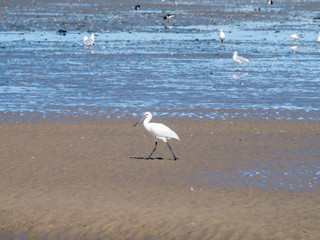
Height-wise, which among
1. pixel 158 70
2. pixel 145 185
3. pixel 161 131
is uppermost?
pixel 161 131

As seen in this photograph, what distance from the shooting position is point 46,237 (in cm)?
1023

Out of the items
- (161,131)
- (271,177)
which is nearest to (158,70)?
(161,131)

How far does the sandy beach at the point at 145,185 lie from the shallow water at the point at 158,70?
2380 mm

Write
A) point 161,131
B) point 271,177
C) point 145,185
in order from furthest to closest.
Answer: point 161,131 < point 271,177 < point 145,185

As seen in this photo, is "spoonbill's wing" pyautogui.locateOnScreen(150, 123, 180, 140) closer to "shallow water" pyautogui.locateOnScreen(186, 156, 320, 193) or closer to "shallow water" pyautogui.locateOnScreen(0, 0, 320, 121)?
"shallow water" pyautogui.locateOnScreen(186, 156, 320, 193)

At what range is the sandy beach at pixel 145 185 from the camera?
34.2ft

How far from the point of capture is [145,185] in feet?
41.4

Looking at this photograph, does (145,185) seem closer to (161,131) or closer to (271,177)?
(161,131)

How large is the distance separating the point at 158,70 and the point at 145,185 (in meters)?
15.8

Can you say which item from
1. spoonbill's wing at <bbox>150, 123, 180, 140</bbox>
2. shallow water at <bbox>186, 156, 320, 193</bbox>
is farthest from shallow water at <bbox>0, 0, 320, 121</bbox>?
shallow water at <bbox>186, 156, 320, 193</bbox>


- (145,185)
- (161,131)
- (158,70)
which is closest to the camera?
(145,185)

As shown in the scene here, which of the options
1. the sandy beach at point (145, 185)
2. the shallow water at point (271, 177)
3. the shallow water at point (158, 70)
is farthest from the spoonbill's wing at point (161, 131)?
the shallow water at point (158, 70)

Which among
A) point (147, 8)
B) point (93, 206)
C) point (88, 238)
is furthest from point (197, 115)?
point (147, 8)

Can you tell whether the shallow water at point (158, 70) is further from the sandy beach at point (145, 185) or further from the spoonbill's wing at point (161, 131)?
the spoonbill's wing at point (161, 131)
